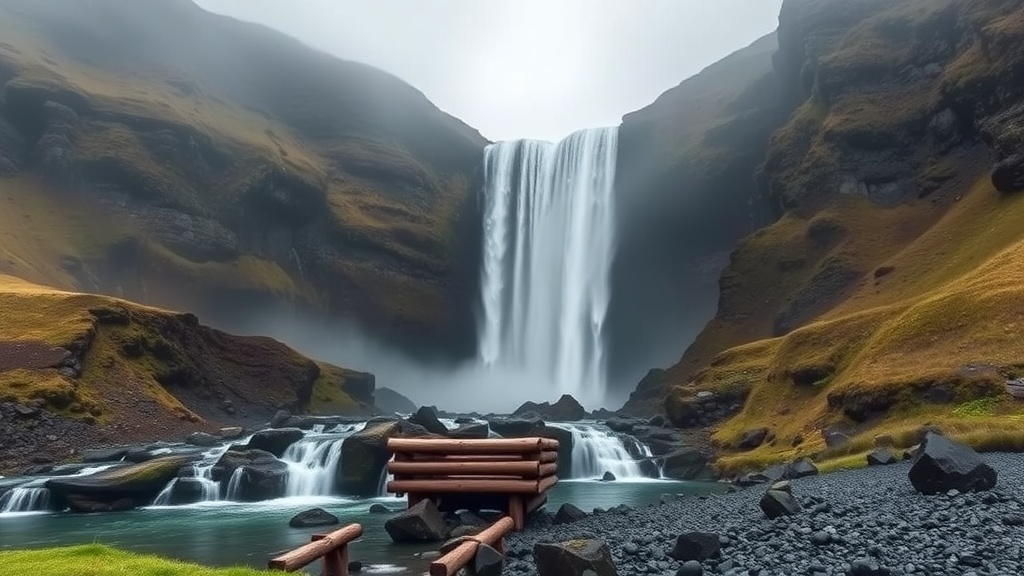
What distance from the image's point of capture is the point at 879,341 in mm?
39688

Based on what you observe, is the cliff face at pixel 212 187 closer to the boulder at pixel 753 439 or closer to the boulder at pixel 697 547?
the boulder at pixel 753 439

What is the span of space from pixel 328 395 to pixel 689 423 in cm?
4641

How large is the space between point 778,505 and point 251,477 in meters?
26.1

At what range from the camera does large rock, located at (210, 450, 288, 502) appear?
33500 millimetres

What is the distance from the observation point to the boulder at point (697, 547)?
11.4 m

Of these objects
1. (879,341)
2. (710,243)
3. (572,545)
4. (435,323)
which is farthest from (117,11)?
(572,545)

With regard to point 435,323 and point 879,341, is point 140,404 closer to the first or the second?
point 879,341

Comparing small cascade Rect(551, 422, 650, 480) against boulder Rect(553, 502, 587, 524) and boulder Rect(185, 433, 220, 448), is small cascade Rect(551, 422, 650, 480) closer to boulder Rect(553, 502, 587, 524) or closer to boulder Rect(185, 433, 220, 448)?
boulder Rect(185, 433, 220, 448)

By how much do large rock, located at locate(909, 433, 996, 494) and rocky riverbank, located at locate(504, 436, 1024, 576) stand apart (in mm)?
221

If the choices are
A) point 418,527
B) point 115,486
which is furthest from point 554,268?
point 418,527

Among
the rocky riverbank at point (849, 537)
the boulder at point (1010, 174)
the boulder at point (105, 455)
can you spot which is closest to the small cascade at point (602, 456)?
the boulder at point (105, 455)

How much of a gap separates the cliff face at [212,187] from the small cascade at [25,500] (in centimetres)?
6240

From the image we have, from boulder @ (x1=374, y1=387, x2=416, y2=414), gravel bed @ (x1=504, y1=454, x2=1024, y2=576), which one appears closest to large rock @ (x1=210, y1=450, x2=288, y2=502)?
gravel bed @ (x1=504, y1=454, x2=1024, y2=576)

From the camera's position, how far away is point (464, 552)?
1015cm
